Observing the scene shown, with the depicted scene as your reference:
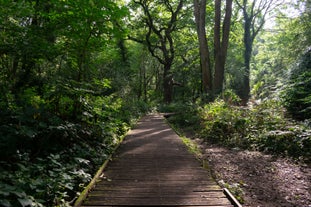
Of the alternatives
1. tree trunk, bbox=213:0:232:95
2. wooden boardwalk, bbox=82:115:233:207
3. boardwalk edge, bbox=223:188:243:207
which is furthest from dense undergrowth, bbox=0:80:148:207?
tree trunk, bbox=213:0:232:95

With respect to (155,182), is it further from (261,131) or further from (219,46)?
(219,46)

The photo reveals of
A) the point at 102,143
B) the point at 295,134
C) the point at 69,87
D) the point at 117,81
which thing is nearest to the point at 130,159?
the point at 102,143

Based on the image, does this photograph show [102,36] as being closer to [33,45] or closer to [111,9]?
[111,9]

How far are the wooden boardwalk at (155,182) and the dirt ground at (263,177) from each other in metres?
0.58

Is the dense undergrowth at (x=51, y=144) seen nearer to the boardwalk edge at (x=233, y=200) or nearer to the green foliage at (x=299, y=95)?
the boardwalk edge at (x=233, y=200)

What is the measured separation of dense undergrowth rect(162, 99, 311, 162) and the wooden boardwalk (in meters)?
2.45

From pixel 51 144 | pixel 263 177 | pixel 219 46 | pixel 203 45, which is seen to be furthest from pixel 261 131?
pixel 203 45

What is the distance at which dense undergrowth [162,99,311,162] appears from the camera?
6668 millimetres

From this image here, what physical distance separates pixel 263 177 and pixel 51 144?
4624 mm

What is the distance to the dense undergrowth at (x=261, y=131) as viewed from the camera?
21.9 feet

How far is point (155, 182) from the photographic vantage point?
4.53 metres

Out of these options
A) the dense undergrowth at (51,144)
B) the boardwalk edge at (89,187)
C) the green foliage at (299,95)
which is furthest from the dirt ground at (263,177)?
the green foliage at (299,95)

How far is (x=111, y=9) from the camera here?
635 cm

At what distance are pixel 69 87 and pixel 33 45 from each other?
5.52ft
